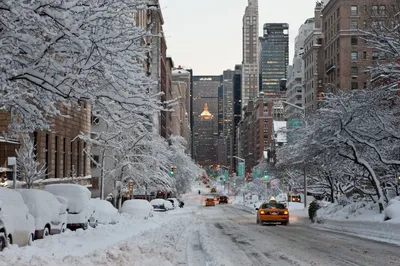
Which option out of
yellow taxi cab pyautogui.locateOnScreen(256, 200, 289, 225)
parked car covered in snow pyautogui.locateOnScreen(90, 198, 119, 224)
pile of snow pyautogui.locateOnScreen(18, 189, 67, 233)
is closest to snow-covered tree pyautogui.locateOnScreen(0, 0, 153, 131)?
pile of snow pyautogui.locateOnScreen(18, 189, 67, 233)

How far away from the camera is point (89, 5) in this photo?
11.4m

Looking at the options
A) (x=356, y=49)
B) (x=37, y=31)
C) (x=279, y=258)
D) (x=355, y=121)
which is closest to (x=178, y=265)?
(x=279, y=258)

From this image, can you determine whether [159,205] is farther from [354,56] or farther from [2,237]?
[354,56]

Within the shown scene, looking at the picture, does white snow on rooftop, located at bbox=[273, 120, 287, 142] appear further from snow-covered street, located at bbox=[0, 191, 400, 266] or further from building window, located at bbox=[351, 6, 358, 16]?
snow-covered street, located at bbox=[0, 191, 400, 266]

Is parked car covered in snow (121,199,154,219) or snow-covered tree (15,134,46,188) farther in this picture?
parked car covered in snow (121,199,154,219)

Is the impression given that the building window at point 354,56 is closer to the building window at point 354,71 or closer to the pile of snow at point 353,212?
the building window at point 354,71

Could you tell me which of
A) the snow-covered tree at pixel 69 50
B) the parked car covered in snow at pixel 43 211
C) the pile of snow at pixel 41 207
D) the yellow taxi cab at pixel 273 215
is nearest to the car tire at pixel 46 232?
the parked car covered in snow at pixel 43 211

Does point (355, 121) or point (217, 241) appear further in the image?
point (355, 121)

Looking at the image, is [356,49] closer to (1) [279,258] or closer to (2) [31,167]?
(2) [31,167]

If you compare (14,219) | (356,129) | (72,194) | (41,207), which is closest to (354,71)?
(356,129)

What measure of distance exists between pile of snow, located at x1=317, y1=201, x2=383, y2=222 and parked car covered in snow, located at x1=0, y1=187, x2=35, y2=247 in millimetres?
17103

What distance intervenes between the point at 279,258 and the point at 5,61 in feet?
28.4

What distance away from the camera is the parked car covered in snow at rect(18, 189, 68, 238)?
57.6ft

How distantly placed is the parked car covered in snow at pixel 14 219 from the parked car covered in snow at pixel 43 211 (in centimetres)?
142
